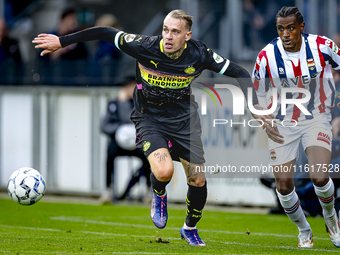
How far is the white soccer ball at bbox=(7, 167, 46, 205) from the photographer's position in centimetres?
712

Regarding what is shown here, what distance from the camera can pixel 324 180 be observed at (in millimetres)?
6602

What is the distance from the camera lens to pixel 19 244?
6.43 meters

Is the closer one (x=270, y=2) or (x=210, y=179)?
(x=210, y=179)

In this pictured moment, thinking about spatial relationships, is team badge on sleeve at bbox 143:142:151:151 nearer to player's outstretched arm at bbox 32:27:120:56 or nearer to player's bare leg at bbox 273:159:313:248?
player's outstretched arm at bbox 32:27:120:56

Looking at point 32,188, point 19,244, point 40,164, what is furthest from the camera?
point 40,164

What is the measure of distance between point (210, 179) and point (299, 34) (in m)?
4.64

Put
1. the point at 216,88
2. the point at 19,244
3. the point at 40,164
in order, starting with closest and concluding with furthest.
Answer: the point at 19,244, the point at 216,88, the point at 40,164

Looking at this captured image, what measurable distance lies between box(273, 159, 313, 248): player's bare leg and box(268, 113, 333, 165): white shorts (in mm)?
96

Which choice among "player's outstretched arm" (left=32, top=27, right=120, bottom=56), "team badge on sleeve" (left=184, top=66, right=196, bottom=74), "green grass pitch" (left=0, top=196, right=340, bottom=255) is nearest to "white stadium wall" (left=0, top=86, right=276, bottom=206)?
"green grass pitch" (left=0, top=196, right=340, bottom=255)

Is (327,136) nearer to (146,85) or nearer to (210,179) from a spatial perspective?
(146,85)

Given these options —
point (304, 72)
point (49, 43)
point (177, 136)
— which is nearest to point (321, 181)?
point (304, 72)

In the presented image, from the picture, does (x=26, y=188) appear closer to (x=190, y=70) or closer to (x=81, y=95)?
(x=190, y=70)

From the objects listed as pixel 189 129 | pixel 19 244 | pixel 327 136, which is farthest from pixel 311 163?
pixel 19 244

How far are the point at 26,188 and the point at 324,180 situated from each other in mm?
3266
